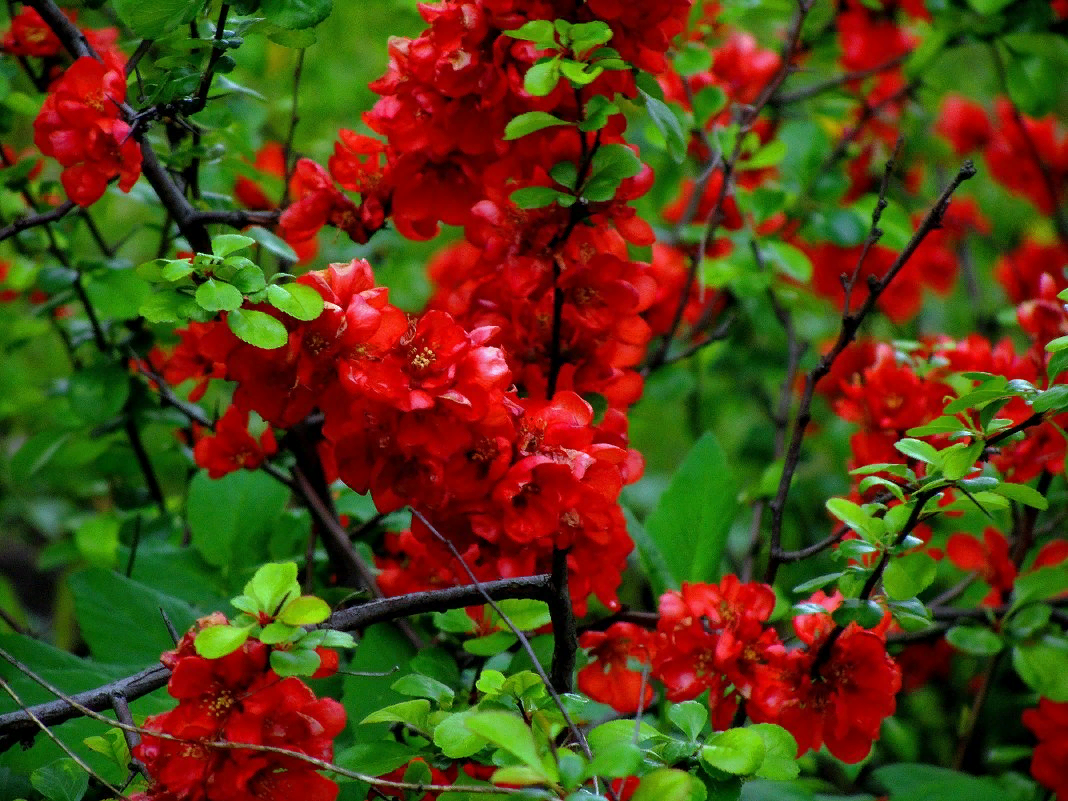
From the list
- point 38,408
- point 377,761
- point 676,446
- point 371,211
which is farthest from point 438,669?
point 676,446

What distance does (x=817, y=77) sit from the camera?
262 centimetres

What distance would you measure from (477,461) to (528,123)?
0.98 ft

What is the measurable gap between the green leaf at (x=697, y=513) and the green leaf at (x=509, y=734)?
2.21 feet

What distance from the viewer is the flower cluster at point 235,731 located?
0.77 metres

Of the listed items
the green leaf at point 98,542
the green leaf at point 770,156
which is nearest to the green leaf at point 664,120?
the green leaf at point 770,156

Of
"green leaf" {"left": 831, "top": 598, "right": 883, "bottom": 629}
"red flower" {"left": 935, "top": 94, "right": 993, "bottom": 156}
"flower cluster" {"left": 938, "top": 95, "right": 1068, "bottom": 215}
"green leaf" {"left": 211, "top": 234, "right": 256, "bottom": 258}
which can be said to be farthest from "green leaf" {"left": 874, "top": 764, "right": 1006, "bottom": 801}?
"red flower" {"left": 935, "top": 94, "right": 993, "bottom": 156}

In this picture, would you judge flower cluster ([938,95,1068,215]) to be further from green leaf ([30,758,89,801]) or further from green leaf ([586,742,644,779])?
green leaf ([30,758,89,801])

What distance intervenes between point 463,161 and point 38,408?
104 cm

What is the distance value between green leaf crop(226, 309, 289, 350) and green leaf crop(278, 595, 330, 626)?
0.19 meters

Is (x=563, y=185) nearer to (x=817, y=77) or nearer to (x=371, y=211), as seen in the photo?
(x=371, y=211)

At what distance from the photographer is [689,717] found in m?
0.84

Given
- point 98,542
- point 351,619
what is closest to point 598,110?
point 351,619

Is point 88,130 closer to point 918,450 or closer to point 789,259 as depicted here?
point 918,450

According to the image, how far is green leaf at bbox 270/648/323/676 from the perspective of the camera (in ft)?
2.48
